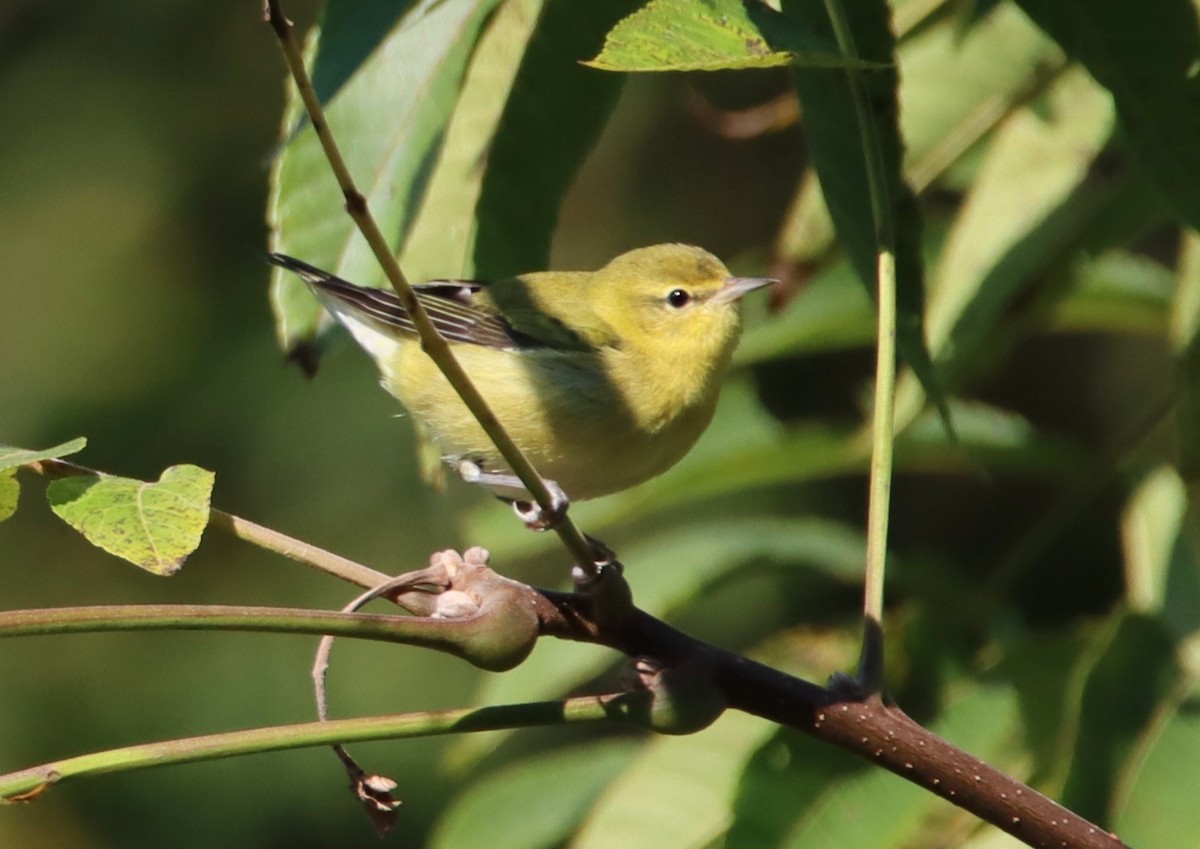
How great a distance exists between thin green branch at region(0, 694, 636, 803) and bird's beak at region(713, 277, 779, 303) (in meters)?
1.81

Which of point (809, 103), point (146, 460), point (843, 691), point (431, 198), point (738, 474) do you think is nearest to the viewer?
point (843, 691)

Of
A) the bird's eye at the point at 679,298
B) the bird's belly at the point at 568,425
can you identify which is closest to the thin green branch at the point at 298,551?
the bird's belly at the point at 568,425

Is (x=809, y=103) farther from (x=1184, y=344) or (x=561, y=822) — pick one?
(x=561, y=822)

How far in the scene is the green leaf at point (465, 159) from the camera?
2074 mm

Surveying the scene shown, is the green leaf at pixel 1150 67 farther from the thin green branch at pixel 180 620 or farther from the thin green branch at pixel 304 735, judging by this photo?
the thin green branch at pixel 180 620

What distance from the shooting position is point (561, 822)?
8.30ft

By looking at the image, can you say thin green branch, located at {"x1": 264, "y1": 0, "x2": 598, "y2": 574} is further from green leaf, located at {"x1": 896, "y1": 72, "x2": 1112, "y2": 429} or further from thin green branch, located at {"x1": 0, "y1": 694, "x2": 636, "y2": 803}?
green leaf, located at {"x1": 896, "y1": 72, "x2": 1112, "y2": 429}

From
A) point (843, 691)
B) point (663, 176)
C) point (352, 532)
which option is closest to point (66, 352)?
point (352, 532)

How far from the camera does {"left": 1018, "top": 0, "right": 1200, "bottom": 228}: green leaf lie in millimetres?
1613

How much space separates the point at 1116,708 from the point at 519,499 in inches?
45.0

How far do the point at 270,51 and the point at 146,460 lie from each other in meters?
2.01

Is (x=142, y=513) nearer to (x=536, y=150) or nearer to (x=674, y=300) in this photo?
(x=536, y=150)

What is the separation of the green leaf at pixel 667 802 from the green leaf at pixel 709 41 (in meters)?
1.21

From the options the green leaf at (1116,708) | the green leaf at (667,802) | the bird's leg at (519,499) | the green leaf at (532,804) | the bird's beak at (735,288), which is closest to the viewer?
the bird's leg at (519,499)
